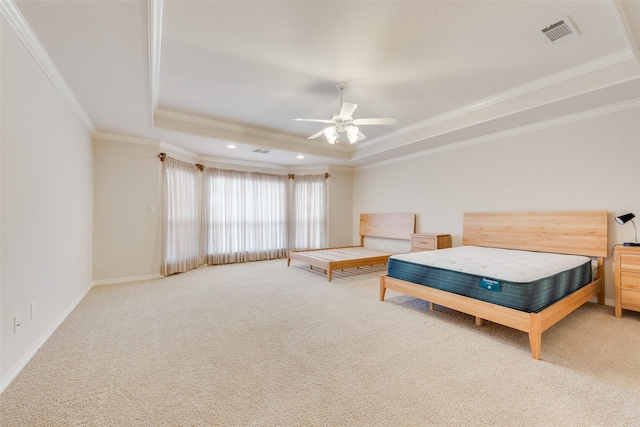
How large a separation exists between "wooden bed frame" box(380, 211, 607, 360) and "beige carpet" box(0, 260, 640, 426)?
0.21 meters

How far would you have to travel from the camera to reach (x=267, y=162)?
20.9 ft

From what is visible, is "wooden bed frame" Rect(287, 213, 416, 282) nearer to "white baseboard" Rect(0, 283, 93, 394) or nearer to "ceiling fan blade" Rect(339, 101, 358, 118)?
"ceiling fan blade" Rect(339, 101, 358, 118)

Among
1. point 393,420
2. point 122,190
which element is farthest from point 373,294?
point 122,190

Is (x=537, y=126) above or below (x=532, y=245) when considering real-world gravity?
above

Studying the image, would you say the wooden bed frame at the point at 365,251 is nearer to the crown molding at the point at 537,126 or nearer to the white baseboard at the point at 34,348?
the crown molding at the point at 537,126

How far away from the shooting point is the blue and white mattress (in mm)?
2251

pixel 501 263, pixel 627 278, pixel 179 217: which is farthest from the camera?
pixel 179 217

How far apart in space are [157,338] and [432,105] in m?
4.32

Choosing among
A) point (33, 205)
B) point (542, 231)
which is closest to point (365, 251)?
point (542, 231)

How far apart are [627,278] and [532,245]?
106 cm

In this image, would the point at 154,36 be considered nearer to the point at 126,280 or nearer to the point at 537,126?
the point at 126,280

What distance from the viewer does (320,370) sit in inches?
75.3

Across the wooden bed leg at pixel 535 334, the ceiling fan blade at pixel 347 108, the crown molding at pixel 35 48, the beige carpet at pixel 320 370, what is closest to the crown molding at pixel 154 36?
the crown molding at pixel 35 48

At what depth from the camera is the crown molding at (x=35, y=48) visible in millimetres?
1699
